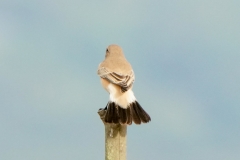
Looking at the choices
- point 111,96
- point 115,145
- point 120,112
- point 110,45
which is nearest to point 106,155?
point 115,145

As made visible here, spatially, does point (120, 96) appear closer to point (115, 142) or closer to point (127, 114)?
point (127, 114)

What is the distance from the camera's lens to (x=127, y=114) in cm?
727

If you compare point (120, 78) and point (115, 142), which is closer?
point (115, 142)

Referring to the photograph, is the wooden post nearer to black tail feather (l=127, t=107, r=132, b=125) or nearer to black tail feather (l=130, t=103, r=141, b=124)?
black tail feather (l=127, t=107, r=132, b=125)

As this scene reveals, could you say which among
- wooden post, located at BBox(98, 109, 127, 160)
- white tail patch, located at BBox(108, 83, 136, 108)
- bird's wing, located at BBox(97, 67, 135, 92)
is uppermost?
bird's wing, located at BBox(97, 67, 135, 92)

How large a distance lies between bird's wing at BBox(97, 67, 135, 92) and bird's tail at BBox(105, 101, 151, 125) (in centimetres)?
38

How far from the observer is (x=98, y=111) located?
748cm

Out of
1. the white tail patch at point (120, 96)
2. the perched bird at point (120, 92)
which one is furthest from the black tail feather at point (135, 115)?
the white tail patch at point (120, 96)

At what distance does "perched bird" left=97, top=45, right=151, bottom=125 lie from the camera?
7.16m

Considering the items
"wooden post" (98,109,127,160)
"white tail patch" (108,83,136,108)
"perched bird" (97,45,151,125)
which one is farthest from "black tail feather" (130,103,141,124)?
"wooden post" (98,109,127,160)

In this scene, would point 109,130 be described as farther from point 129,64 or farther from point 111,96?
point 129,64

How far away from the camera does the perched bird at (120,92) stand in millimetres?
7164

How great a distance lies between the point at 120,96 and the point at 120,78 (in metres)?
0.40

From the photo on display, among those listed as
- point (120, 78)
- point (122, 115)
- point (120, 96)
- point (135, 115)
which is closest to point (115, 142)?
point (122, 115)
